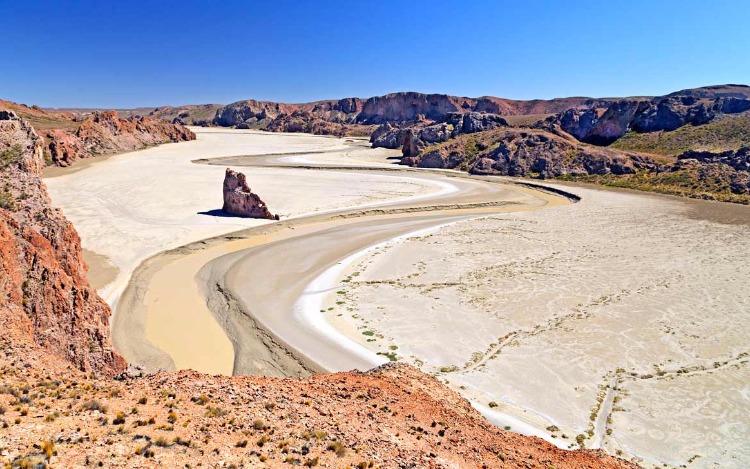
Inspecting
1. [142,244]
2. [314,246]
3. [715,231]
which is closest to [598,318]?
[314,246]

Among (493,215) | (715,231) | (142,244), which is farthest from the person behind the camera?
(493,215)

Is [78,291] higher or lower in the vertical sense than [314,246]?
higher

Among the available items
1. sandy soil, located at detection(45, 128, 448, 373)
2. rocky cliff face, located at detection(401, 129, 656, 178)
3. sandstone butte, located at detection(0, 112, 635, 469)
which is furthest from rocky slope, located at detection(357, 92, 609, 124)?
sandstone butte, located at detection(0, 112, 635, 469)

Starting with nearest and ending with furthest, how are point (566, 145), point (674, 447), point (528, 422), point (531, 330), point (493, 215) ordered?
point (674, 447) → point (528, 422) → point (531, 330) → point (493, 215) → point (566, 145)

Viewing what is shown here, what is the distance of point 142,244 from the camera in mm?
25172

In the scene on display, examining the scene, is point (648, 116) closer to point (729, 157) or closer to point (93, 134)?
point (729, 157)

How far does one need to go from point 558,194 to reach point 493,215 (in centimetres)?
1617

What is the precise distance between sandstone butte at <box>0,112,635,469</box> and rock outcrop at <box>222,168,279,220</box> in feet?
65.1

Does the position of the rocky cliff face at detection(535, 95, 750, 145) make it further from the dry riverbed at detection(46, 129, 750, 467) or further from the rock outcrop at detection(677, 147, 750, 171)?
the dry riverbed at detection(46, 129, 750, 467)

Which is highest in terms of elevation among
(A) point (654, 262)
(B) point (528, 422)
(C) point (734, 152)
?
(C) point (734, 152)

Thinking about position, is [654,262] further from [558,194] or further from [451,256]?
[558,194]

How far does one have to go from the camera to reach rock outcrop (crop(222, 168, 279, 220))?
32.1 meters

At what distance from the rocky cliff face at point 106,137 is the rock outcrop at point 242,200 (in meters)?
32.7

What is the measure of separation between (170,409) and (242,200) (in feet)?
84.8
